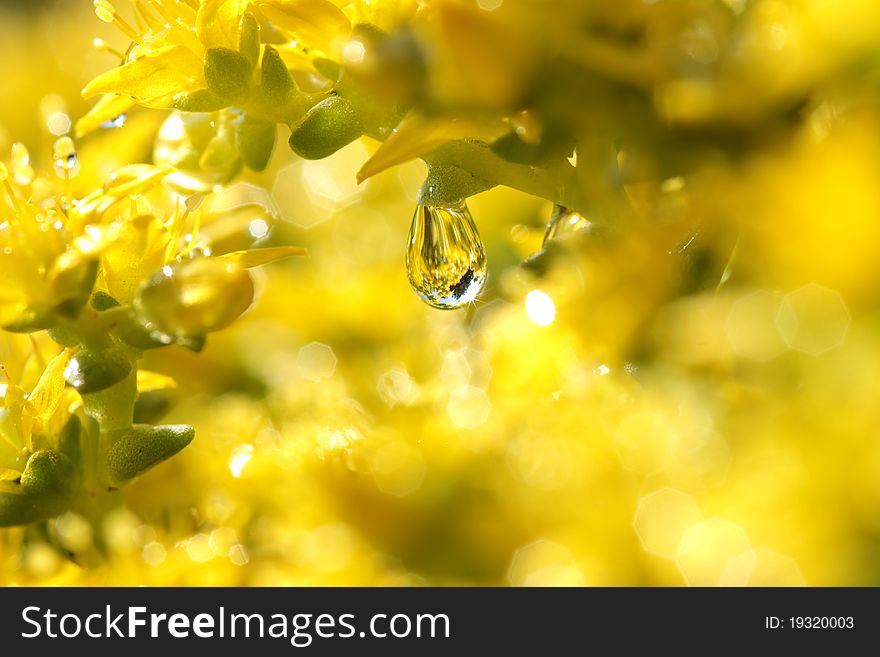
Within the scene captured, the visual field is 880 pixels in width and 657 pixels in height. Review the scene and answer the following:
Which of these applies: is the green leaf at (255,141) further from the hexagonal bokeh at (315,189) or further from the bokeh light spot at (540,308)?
the hexagonal bokeh at (315,189)

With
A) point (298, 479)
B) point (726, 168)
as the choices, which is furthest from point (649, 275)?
point (298, 479)

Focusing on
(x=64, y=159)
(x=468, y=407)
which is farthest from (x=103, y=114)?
(x=468, y=407)

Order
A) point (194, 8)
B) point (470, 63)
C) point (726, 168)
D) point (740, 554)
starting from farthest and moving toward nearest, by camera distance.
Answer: point (740, 554) < point (194, 8) < point (726, 168) < point (470, 63)

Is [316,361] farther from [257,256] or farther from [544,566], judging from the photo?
[257,256]

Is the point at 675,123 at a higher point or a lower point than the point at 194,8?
lower

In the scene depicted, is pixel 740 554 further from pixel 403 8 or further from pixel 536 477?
pixel 403 8

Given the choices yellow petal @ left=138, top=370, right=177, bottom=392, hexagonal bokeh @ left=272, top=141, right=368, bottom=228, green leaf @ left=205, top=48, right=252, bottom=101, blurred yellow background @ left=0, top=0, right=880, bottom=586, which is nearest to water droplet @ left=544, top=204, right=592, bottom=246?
blurred yellow background @ left=0, top=0, right=880, bottom=586
